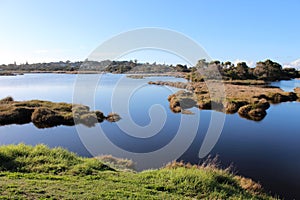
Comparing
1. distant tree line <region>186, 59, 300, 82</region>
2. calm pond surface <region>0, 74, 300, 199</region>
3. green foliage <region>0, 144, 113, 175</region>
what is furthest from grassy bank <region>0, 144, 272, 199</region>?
distant tree line <region>186, 59, 300, 82</region>

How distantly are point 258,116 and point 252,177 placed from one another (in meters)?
16.7

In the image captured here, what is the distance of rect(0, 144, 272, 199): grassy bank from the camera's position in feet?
22.6

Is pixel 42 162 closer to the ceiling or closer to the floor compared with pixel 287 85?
closer to the floor

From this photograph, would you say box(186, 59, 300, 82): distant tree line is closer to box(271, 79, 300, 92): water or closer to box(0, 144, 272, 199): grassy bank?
box(271, 79, 300, 92): water

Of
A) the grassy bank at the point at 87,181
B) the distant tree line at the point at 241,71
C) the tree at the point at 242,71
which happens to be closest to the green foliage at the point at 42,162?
the grassy bank at the point at 87,181

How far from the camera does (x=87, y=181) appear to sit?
27.0 feet

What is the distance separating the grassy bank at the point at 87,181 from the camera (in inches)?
271

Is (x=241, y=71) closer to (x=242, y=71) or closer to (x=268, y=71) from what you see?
(x=242, y=71)

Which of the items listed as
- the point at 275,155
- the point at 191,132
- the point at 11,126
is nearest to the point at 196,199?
the point at 275,155

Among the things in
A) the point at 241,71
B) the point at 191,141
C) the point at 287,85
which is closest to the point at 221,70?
the point at 241,71

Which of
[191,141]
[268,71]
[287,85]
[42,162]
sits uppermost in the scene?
[268,71]

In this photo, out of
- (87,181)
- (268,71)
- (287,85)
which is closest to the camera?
(87,181)

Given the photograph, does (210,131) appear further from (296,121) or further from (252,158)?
(296,121)

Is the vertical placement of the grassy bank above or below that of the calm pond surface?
above
